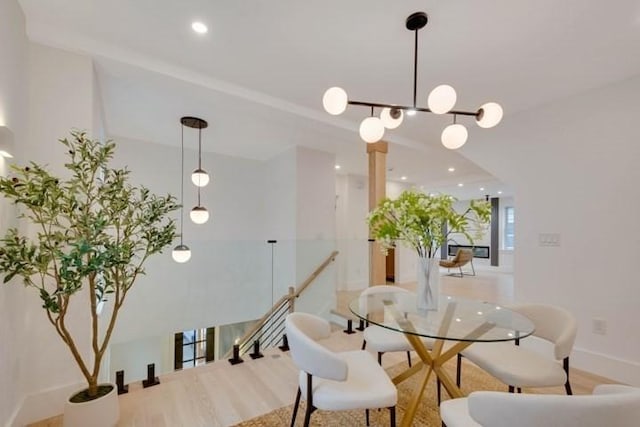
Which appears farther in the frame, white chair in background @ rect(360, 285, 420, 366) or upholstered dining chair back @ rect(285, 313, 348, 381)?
white chair in background @ rect(360, 285, 420, 366)

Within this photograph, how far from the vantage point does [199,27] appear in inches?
78.0

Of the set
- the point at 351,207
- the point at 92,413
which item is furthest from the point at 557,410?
the point at 351,207

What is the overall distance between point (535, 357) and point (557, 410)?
121 centimetres

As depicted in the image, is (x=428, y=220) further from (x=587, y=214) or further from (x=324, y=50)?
(x=587, y=214)

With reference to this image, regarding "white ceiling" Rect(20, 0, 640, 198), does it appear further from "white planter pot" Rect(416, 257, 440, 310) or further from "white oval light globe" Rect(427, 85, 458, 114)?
"white planter pot" Rect(416, 257, 440, 310)

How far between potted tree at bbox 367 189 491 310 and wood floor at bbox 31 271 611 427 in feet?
4.85

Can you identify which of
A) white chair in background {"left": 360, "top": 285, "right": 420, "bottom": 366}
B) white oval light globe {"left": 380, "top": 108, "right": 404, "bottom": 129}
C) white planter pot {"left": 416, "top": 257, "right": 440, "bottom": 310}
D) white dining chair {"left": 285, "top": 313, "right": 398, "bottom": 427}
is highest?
white oval light globe {"left": 380, "top": 108, "right": 404, "bottom": 129}

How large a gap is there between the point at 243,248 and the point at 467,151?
3.99 metres

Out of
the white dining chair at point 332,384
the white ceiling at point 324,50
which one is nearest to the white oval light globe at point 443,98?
the white ceiling at point 324,50

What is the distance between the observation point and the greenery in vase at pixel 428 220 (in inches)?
73.5

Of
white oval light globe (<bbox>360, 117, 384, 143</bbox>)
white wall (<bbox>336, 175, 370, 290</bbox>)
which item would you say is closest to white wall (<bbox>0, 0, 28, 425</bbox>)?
white oval light globe (<bbox>360, 117, 384, 143</bbox>)

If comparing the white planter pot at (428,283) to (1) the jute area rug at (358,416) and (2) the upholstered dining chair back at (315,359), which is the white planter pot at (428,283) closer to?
(1) the jute area rug at (358,416)

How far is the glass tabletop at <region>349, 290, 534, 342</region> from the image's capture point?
165cm

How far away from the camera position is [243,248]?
522 centimetres
